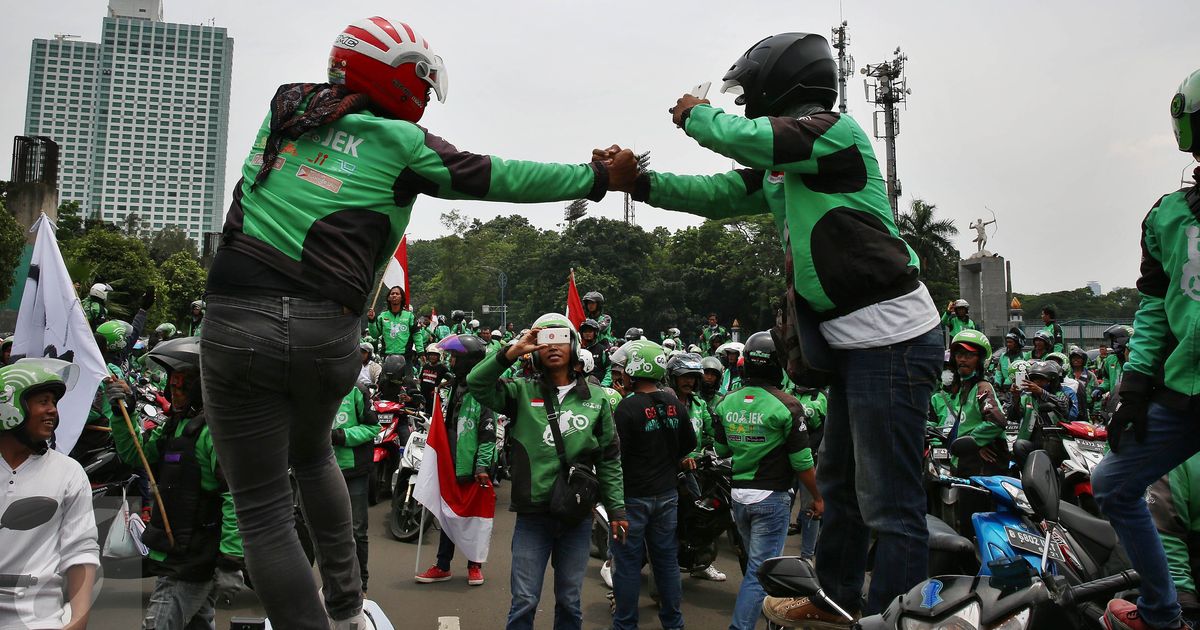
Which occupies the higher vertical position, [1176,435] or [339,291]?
[339,291]

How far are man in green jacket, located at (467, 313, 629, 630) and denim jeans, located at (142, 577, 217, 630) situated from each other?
1726 millimetres

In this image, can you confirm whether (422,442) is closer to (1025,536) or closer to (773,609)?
(1025,536)

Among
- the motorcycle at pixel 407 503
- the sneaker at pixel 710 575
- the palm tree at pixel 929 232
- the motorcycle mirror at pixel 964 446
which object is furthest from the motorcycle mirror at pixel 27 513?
the palm tree at pixel 929 232

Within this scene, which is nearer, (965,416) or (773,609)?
(773,609)

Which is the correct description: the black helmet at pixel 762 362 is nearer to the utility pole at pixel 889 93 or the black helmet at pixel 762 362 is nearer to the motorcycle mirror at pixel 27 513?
the motorcycle mirror at pixel 27 513

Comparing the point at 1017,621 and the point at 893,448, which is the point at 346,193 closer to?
the point at 893,448

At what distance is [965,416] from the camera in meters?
8.14

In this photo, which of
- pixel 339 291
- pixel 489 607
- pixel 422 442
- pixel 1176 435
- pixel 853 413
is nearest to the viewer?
pixel 339 291

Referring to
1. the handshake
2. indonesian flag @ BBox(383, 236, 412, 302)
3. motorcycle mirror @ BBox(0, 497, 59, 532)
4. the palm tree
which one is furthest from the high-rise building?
the handshake

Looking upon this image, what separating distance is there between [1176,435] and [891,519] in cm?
154

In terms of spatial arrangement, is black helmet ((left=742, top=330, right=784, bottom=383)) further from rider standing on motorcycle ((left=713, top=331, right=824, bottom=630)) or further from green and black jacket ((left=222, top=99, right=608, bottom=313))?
green and black jacket ((left=222, top=99, right=608, bottom=313))

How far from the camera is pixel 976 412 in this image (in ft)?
26.3

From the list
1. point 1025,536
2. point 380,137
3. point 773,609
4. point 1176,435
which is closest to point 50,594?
point 380,137

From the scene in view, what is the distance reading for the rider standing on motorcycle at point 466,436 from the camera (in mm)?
7121
